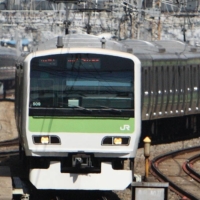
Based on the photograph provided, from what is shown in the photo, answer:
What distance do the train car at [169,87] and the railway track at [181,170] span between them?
172 centimetres

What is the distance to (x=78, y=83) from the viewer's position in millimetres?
11172

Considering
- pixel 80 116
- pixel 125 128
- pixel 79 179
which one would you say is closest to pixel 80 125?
pixel 80 116

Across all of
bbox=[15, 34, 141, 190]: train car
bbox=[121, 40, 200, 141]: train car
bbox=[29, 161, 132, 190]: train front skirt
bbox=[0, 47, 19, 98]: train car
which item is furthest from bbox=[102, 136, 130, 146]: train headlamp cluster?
bbox=[0, 47, 19, 98]: train car

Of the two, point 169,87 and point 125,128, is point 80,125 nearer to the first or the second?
point 125,128

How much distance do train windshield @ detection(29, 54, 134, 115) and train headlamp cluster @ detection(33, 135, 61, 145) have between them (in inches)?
16.2

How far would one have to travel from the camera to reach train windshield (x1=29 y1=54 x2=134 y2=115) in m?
11.1

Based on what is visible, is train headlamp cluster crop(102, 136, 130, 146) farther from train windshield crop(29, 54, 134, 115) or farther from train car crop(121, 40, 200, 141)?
train car crop(121, 40, 200, 141)

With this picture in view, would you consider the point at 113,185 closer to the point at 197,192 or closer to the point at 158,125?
the point at 197,192

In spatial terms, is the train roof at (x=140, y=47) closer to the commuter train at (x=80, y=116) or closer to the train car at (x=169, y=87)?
the train car at (x=169, y=87)

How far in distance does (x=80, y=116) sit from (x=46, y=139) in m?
0.54

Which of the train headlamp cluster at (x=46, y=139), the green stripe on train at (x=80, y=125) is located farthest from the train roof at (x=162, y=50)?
the train headlamp cluster at (x=46, y=139)

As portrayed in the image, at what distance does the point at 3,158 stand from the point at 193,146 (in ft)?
19.0

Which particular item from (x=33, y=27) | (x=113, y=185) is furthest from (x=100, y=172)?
(x=33, y=27)

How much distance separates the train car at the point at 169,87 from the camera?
787 inches
